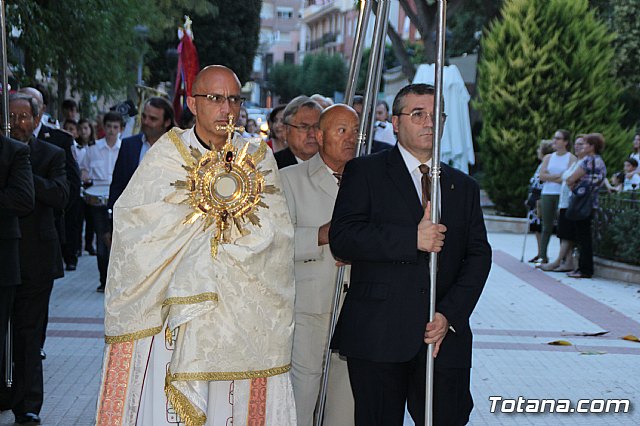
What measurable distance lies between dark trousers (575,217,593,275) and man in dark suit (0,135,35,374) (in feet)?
33.2

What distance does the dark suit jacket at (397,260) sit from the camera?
4688 mm

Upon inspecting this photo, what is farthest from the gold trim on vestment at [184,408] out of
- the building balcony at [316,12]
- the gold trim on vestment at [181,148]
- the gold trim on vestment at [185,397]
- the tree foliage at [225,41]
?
the building balcony at [316,12]

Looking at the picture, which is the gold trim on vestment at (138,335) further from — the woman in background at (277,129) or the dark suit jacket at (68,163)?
the woman in background at (277,129)

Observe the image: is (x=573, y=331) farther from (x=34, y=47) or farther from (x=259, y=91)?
(x=259, y=91)

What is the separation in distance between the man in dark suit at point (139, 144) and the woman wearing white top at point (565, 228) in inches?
306

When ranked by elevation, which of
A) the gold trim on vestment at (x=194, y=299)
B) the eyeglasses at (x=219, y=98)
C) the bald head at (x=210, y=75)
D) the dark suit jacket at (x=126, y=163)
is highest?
the bald head at (x=210, y=75)

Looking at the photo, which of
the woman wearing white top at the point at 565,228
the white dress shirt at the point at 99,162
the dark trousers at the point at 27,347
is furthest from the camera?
the woman wearing white top at the point at 565,228

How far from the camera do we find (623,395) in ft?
26.3

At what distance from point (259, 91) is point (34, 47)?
95772 millimetres

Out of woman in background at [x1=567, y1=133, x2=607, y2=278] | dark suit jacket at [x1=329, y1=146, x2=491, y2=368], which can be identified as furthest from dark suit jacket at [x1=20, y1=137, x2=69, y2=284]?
woman in background at [x1=567, y1=133, x2=607, y2=278]

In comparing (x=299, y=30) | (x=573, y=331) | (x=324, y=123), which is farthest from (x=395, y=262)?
(x=299, y=30)

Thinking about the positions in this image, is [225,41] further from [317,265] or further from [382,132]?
[317,265]

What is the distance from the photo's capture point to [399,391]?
4867 millimetres

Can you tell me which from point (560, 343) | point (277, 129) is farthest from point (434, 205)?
point (560, 343)
